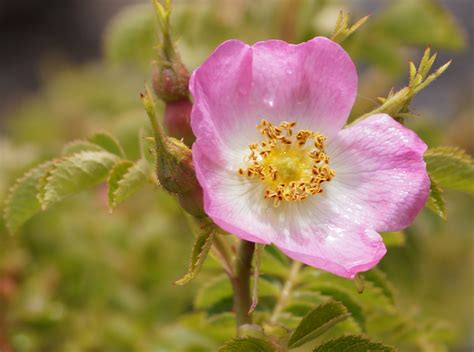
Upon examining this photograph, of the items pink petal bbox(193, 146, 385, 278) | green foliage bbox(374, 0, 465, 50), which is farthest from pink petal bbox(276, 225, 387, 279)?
green foliage bbox(374, 0, 465, 50)

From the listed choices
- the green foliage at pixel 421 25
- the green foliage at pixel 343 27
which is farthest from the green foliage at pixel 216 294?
the green foliage at pixel 421 25

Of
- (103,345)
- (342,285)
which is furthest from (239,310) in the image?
(103,345)

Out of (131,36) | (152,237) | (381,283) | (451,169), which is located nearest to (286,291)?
(381,283)

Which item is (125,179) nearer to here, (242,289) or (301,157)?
(242,289)

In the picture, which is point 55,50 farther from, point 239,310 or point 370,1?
point 239,310

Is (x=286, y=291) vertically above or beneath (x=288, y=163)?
beneath

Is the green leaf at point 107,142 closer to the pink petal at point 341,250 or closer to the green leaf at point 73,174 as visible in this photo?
the green leaf at point 73,174

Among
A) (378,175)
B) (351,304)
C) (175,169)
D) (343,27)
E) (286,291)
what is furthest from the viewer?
(286,291)
